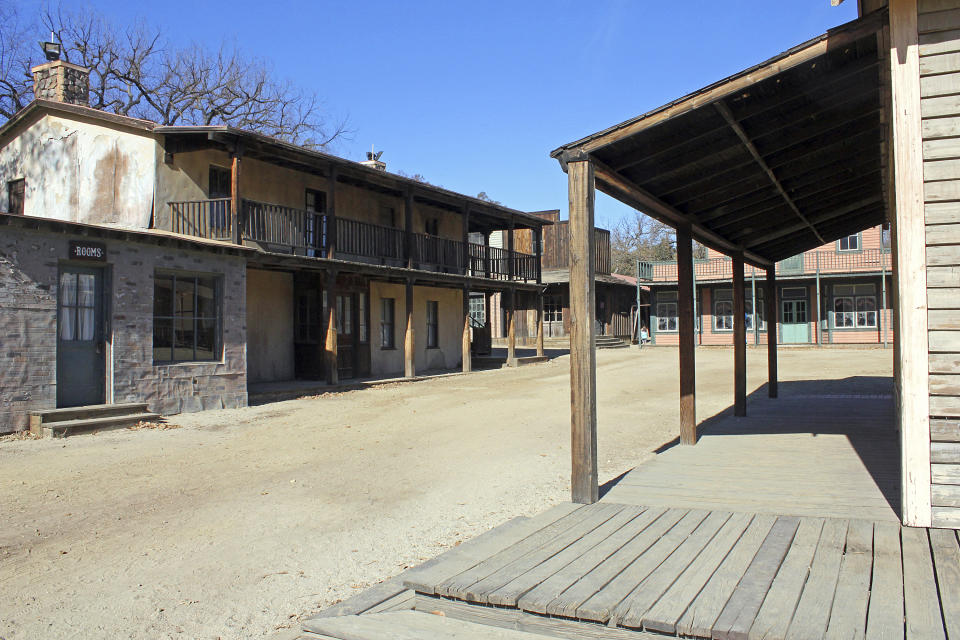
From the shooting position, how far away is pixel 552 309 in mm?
33875

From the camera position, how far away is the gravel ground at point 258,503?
4012mm

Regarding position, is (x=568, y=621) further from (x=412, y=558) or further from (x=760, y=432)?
(x=760, y=432)

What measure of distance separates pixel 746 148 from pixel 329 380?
1138 cm

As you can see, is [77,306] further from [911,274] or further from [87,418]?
[911,274]

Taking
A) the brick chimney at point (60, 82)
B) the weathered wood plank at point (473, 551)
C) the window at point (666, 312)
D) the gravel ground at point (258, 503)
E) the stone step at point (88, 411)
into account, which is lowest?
the gravel ground at point (258, 503)

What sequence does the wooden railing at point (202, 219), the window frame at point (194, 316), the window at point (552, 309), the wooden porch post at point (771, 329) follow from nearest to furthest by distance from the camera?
the window frame at point (194, 316)
the wooden porch post at point (771, 329)
the wooden railing at point (202, 219)
the window at point (552, 309)

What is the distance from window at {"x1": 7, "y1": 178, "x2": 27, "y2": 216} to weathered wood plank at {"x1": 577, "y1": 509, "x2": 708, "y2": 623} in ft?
55.9

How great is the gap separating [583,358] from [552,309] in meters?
28.8

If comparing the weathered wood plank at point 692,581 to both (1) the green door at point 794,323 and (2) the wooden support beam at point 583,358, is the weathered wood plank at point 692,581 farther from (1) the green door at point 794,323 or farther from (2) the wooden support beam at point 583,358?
(1) the green door at point 794,323

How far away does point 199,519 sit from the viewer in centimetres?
573

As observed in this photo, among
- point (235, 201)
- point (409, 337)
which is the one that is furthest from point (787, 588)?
point (409, 337)

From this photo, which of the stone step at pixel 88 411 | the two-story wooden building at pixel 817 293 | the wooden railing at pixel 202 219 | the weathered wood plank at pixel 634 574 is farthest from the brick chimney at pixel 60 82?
the two-story wooden building at pixel 817 293

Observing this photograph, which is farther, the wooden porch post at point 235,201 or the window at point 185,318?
the wooden porch post at point 235,201

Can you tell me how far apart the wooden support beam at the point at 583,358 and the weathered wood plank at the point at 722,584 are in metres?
→ 1.19
